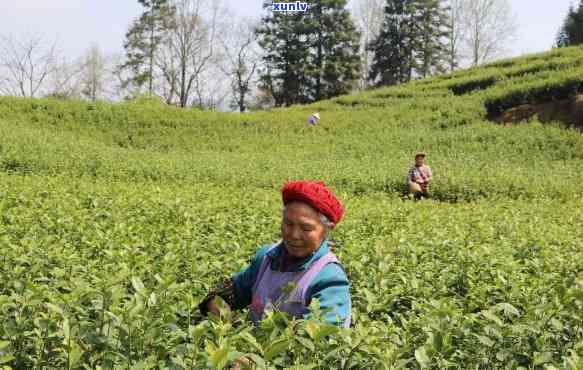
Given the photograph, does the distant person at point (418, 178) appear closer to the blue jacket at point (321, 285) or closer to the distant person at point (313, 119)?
the blue jacket at point (321, 285)

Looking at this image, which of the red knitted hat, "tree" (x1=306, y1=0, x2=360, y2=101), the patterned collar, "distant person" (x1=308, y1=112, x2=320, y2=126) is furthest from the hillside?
"tree" (x1=306, y1=0, x2=360, y2=101)

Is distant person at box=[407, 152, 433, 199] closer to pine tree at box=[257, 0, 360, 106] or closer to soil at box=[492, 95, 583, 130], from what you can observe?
soil at box=[492, 95, 583, 130]

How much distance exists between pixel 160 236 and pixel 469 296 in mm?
2501

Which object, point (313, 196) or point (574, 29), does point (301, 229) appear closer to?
point (313, 196)

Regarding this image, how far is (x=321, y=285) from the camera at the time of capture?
229cm

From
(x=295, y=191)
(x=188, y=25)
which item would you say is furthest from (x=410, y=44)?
(x=295, y=191)

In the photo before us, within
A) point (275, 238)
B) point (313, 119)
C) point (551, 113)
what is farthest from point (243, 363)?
point (313, 119)

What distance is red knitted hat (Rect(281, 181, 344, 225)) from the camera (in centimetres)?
234

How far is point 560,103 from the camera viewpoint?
21062mm

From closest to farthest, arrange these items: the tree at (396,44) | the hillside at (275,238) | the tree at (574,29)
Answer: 1. the hillside at (275,238)
2. the tree at (574,29)
3. the tree at (396,44)

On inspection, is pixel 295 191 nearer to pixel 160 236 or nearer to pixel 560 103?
pixel 160 236

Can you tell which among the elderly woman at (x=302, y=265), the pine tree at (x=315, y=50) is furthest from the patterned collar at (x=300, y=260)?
the pine tree at (x=315, y=50)

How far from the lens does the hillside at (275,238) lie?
Result: 171 centimetres

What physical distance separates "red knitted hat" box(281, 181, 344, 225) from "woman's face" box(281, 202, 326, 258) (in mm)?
31
